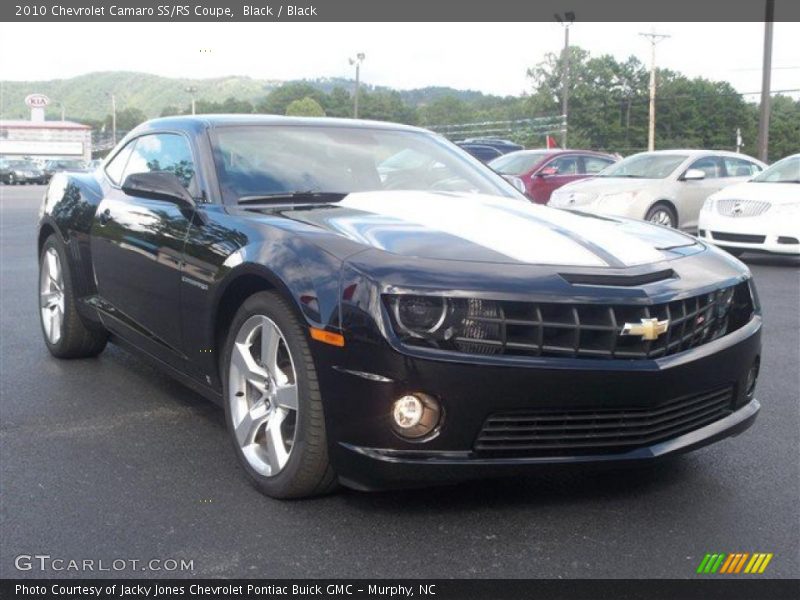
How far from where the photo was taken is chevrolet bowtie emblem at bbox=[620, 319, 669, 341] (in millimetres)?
3045

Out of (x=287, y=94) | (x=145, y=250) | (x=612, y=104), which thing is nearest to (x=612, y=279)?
(x=145, y=250)

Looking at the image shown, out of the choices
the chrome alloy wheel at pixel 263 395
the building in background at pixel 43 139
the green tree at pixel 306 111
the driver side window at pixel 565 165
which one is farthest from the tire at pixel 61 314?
the building in background at pixel 43 139

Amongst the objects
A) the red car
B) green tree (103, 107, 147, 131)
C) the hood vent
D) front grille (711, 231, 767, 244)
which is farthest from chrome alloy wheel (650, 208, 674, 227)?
green tree (103, 107, 147, 131)

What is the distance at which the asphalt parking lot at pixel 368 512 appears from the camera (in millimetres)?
2906

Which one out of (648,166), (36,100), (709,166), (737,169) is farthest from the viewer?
(36,100)

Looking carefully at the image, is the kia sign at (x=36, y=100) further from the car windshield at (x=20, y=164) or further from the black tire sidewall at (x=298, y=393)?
the black tire sidewall at (x=298, y=393)

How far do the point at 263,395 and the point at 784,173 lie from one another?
10.0 meters

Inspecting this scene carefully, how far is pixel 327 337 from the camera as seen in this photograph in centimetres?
308

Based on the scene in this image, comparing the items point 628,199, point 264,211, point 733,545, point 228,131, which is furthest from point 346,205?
point 628,199

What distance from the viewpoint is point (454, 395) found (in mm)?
2943

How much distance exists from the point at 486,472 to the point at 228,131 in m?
2.24

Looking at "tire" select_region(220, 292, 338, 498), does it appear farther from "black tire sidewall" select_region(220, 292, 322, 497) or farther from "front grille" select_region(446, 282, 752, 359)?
"front grille" select_region(446, 282, 752, 359)

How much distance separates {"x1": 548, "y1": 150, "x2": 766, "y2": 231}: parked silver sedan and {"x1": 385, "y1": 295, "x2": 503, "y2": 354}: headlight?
10.2 m

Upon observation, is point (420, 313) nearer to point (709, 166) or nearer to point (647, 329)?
point (647, 329)
